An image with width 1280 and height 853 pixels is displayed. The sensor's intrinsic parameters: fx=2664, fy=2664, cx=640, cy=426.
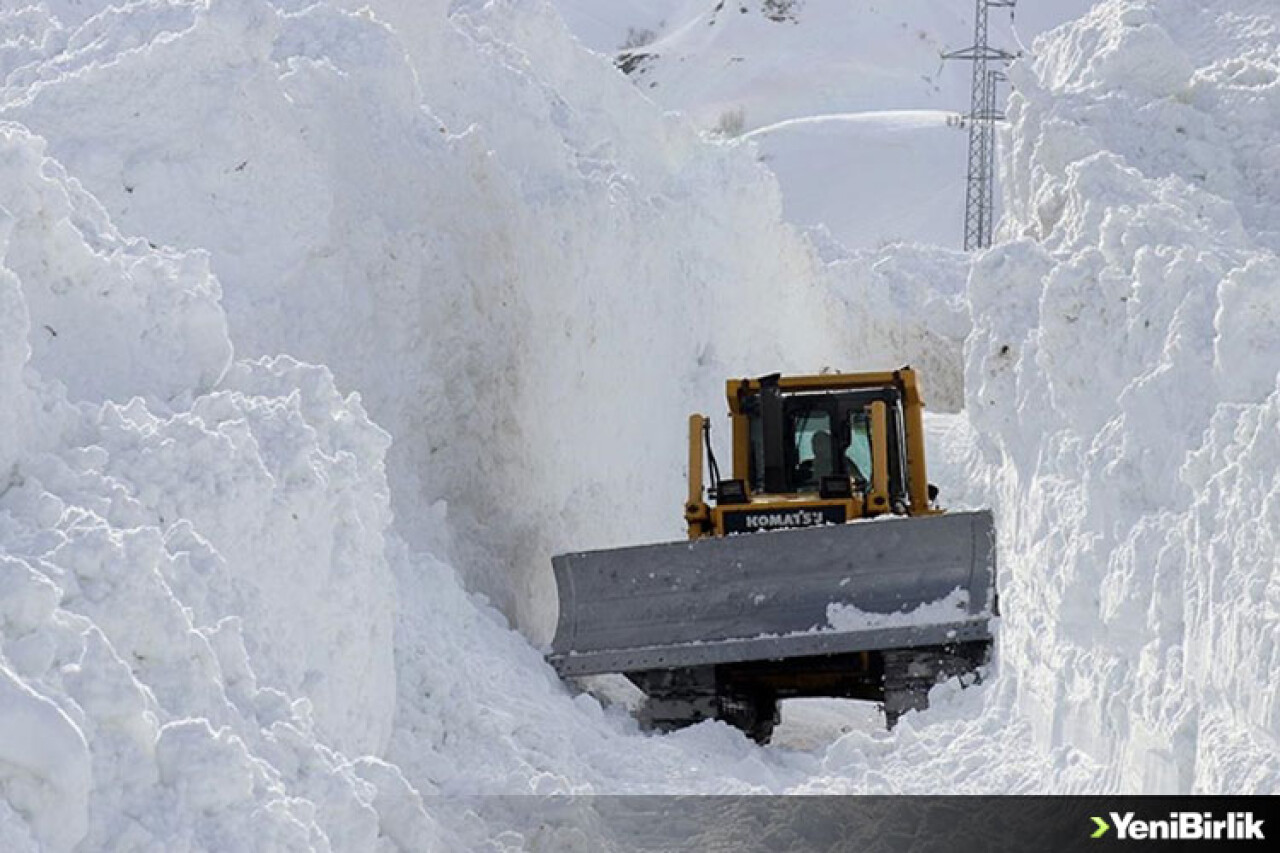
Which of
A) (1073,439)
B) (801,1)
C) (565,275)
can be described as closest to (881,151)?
(801,1)

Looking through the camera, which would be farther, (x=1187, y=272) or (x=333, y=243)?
(x=333, y=243)

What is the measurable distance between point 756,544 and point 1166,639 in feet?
17.9

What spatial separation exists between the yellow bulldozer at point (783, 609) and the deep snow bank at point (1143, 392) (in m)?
1.11

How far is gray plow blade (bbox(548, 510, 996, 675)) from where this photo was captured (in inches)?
494

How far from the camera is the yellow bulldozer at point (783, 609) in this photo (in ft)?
41.2

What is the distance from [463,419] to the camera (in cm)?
1480

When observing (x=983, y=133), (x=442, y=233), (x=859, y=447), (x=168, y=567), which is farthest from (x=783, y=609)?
(x=983, y=133)

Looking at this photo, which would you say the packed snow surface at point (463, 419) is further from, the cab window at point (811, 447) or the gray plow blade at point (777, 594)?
the cab window at point (811, 447)

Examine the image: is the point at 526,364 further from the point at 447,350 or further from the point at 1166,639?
the point at 1166,639

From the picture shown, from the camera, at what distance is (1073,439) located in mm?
9648

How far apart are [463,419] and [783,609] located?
2722 mm

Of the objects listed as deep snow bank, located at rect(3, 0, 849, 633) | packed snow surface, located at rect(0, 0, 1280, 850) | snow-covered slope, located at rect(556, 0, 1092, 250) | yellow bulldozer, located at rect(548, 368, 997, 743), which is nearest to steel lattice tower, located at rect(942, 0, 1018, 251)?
snow-covered slope, located at rect(556, 0, 1092, 250)

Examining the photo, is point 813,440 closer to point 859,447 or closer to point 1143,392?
point 859,447

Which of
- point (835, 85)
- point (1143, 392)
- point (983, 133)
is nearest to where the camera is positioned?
point (1143, 392)
